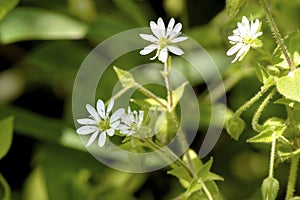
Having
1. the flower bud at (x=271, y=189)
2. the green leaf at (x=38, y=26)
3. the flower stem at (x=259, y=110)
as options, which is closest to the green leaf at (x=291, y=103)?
the flower stem at (x=259, y=110)

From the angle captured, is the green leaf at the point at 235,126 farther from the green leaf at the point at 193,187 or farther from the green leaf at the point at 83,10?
the green leaf at the point at 83,10

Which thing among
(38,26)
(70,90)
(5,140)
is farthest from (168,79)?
(70,90)

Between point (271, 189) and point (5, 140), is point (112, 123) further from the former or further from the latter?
point (5, 140)

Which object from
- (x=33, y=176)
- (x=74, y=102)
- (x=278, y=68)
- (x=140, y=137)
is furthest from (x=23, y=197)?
(x=278, y=68)

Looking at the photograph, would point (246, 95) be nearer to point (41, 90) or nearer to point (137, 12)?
point (137, 12)

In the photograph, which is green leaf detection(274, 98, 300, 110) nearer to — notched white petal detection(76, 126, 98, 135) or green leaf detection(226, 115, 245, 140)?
green leaf detection(226, 115, 245, 140)

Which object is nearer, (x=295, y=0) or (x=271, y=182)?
(x=271, y=182)

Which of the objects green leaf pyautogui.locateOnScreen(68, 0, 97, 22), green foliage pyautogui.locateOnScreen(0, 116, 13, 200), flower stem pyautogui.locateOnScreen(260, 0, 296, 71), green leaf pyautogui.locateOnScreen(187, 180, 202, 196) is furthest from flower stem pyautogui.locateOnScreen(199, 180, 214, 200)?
green leaf pyautogui.locateOnScreen(68, 0, 97, 22)
